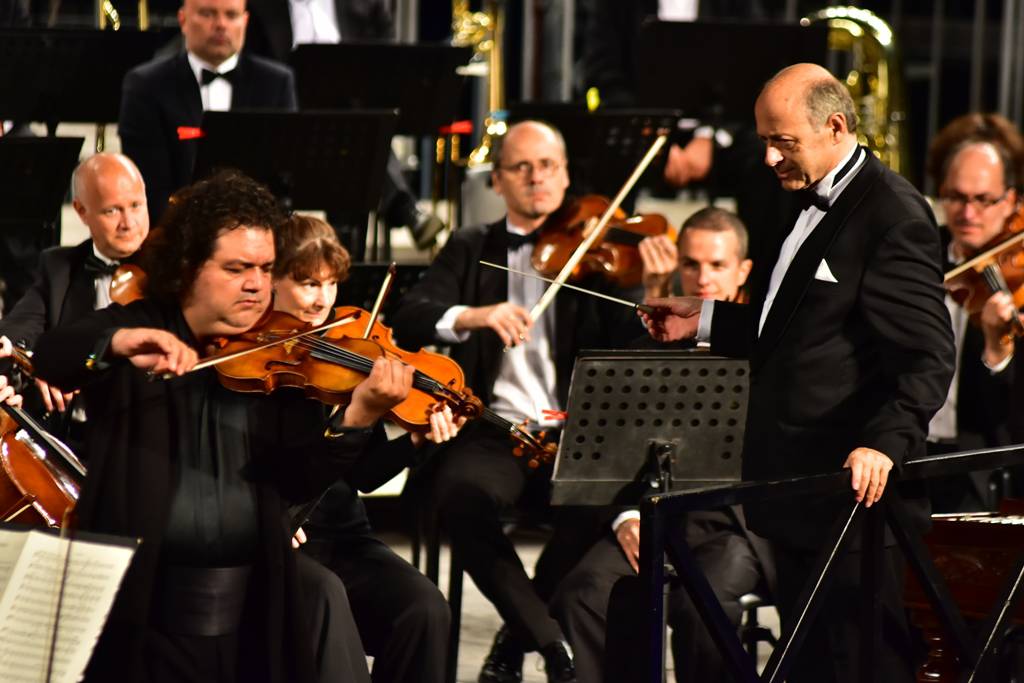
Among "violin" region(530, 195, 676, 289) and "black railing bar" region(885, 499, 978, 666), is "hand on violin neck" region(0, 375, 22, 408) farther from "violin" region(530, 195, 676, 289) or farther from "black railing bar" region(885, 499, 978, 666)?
"black railing bar" region(885, 499, 978, 666)

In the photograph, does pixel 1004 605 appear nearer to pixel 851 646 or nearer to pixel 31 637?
pixel 851 646

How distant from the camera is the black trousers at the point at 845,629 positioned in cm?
308

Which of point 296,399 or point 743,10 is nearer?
point 296,399

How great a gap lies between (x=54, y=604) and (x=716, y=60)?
3.67 m

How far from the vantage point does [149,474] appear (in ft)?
9.07

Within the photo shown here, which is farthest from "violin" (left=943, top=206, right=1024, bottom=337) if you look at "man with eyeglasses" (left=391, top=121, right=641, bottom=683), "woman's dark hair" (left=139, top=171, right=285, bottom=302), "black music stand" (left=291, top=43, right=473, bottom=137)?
"woman's dark hair" (left=139, top=171, right=285, bottom=302)

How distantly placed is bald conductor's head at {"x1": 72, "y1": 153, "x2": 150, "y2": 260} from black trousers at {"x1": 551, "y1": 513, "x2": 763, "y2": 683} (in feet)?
4.52

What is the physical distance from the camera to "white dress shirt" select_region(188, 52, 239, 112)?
16.7 ft

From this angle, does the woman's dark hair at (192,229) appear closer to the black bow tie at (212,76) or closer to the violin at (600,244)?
the violin at (600,244)

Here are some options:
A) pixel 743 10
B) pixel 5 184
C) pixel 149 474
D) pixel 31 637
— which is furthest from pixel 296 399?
pixel 743 10

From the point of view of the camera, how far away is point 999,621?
121 inches

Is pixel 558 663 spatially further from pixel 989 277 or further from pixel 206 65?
pixel 206 65

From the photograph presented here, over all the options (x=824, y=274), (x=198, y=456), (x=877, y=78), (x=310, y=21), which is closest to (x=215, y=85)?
(x=310, y=21)

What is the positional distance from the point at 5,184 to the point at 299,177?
0.82m
